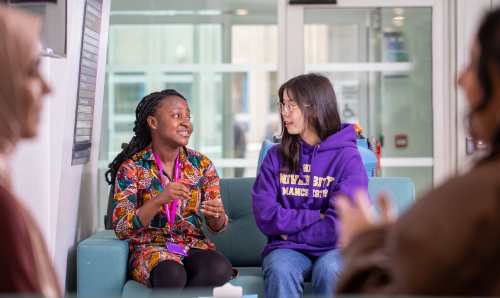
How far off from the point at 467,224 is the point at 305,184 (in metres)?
2.41

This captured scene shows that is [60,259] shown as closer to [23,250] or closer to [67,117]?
[67,117]

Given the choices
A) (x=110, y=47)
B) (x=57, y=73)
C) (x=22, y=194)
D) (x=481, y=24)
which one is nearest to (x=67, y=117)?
(x=57, y=73)

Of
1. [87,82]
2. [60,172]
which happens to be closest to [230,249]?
[60,172]

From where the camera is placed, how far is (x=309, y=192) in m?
3.63

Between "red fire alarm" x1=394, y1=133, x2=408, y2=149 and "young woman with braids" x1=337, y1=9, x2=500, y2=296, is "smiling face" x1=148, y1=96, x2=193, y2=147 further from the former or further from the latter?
"young woman with braids" x1=337, y1=9, x2=500, y2=296

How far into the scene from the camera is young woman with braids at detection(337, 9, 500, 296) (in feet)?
4.03

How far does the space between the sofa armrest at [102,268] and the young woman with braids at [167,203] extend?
0.18 ft

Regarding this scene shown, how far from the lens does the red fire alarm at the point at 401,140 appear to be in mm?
5742

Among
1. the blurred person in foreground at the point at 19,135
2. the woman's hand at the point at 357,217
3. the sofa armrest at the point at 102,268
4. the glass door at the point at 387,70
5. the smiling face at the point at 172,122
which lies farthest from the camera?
the glass door at the point at 387,70

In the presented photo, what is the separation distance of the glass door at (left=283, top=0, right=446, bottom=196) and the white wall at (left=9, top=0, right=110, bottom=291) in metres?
1.98

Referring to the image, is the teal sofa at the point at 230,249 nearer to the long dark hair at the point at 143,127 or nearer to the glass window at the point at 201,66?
the long dark hair at the point at 143,127

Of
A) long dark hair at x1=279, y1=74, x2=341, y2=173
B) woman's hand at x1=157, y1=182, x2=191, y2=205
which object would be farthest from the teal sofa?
long dark hair at x1=279, y1=74, x2=341, y2=173

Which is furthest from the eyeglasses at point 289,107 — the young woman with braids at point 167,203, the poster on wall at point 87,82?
the poster on wall at point 87,82

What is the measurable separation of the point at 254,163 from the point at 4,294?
172 inches
